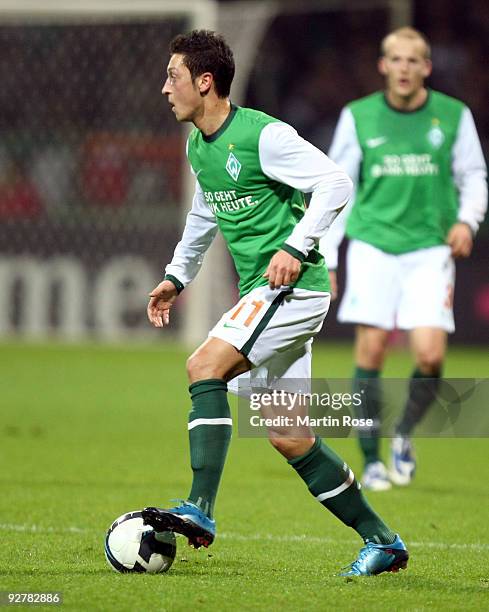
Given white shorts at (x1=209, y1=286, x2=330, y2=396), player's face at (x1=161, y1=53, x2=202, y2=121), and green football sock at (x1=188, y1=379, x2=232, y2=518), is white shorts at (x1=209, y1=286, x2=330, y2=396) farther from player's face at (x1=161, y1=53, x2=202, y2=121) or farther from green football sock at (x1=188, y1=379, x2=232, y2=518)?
player's face at (x1=161, y1=53, x2=202, y2=121)

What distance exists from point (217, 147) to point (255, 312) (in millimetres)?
616

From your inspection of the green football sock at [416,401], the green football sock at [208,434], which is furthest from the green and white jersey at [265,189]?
the green football sock at [416,401]

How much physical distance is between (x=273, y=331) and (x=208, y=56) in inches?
39.6

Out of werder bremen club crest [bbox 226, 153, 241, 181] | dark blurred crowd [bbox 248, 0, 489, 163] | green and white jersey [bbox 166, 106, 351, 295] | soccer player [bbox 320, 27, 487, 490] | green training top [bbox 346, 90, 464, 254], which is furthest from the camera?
dark blurred crowd [bbox 248, 0, 489, 163]

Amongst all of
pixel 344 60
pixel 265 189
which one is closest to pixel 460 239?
pixel 265 189

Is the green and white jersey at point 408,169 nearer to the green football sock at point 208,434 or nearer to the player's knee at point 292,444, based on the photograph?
the player's knee at point 292,444

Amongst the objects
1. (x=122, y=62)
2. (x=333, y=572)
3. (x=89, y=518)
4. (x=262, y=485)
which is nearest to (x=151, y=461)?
(x=262, y=485)

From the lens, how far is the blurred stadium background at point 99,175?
14.1 metres

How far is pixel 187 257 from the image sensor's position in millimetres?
4859

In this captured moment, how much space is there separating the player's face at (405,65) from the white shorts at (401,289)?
900mm

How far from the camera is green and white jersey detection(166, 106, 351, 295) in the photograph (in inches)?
170

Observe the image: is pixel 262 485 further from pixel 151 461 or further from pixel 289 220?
pixel 289 220

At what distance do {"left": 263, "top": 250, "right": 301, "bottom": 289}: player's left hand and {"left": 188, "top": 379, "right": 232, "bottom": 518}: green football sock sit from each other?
0.40 metres

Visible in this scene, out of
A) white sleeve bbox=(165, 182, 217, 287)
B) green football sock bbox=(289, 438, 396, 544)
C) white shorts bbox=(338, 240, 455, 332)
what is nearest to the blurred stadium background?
white shorts bbox=(338, 240, 455, 332)
